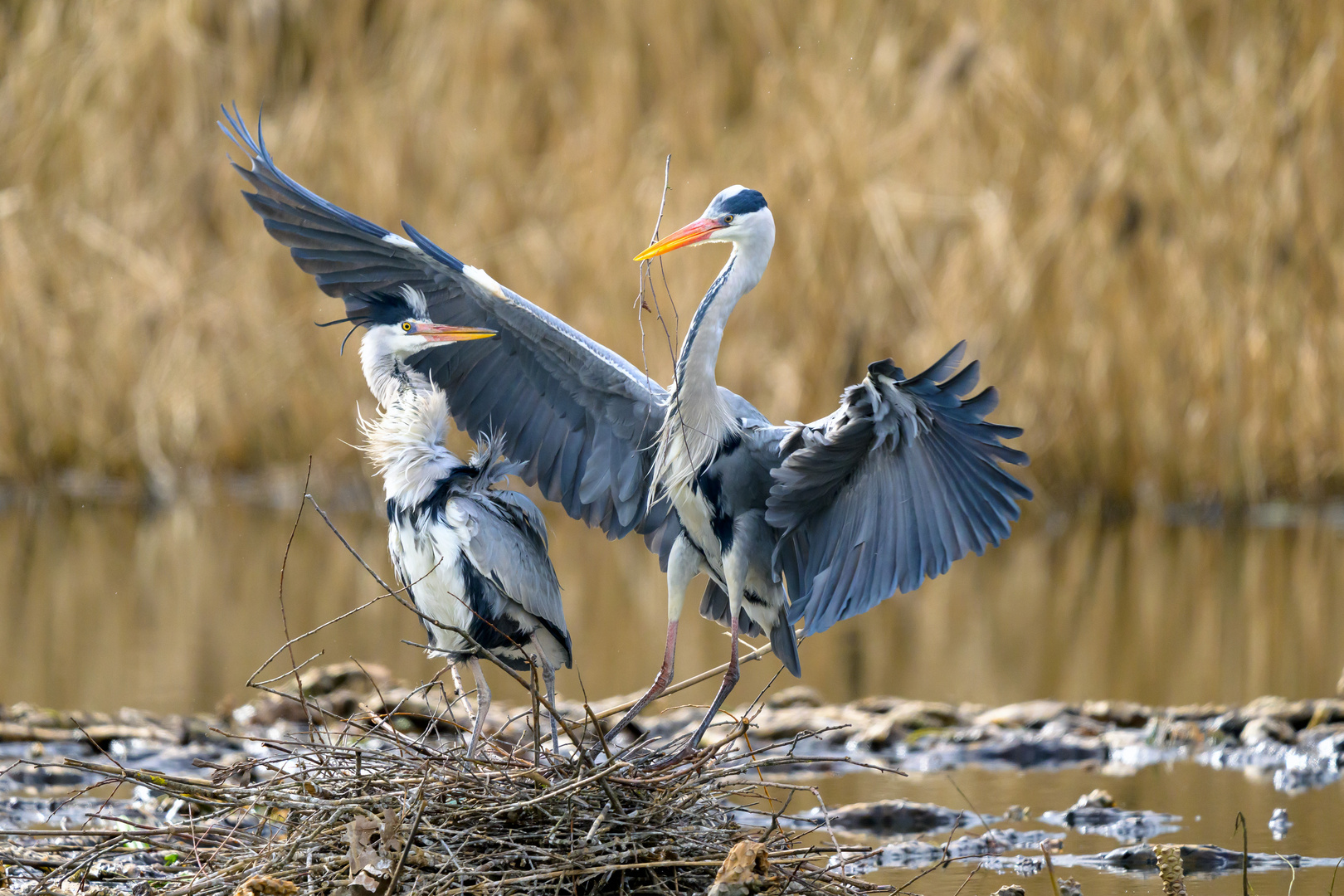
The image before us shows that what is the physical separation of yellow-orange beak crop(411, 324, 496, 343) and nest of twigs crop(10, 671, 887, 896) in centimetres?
149

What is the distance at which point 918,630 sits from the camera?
9.84 meters

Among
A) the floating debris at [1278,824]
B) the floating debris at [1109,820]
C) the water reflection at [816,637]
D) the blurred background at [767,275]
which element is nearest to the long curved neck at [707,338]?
the floating debris at [1109,820]

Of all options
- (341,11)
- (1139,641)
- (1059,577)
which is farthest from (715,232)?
(341,11)

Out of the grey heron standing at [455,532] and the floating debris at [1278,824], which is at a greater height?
the grey heron standing at [455,532]

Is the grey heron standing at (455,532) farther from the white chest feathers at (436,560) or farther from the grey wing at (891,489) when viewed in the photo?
the grey wing at (891,489)

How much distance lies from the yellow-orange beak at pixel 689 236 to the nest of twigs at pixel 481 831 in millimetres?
1593

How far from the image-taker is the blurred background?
10.3 meters

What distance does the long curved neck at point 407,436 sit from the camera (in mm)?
5277

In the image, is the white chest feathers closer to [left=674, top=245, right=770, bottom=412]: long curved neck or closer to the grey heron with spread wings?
the grey heron with spread wings

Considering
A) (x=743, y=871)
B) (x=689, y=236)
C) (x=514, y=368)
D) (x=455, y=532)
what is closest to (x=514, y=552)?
(x=455, y=532)

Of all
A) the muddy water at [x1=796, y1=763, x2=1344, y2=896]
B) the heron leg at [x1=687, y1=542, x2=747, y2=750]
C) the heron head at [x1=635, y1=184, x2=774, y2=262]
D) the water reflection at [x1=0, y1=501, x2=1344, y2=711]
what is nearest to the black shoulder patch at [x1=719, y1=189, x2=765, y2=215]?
the heron head at [x1=635, y1=184, x2=774, y2=262]

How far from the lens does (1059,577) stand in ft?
34.1

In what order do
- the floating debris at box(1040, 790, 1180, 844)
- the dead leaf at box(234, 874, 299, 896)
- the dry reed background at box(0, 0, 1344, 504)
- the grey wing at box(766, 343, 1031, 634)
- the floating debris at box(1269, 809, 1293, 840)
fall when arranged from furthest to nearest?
1. the dry reed background at box(0, 0, 1344, 504)
2. the floating debris at box(1040, 790, 1180, 844)
3. the floating debris at box(1269, 809, 1293, 840)
4. the grey wing at box(766, 343, 1031, 634)
5. the dead leaf at box(234, 874, 299, 896)

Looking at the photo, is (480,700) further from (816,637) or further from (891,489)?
(816,637)
